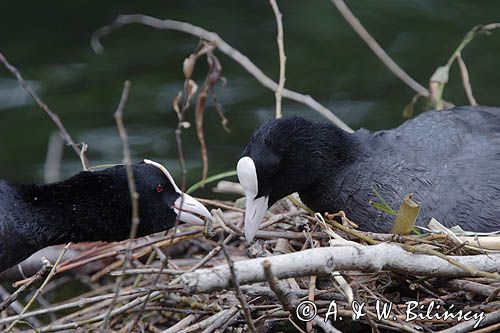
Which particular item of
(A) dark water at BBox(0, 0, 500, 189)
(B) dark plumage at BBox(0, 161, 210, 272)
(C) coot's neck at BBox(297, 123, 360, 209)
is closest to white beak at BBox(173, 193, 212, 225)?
(B) dark plumage at BBox(0, 161, 210, 272)

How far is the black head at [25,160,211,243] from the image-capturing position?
4.97m

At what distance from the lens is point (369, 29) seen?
8.70 m

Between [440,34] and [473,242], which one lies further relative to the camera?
[440,34]

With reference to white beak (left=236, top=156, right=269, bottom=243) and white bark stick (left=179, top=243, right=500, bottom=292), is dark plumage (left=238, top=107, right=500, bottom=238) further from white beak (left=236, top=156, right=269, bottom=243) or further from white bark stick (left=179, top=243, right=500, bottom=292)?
white bark stick (left=179, top=243, right=500, bottom=292)

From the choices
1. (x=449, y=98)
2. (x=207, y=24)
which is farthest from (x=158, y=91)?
(x=449, y=98)

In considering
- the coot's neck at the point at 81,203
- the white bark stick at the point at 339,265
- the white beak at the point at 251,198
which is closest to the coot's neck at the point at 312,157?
the white beak at the point at 251,198

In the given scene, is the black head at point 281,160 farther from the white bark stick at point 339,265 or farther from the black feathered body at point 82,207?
the white bark stick at point 339,265

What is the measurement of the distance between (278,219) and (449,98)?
3.11 metres

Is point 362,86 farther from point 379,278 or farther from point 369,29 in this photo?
point 379,278

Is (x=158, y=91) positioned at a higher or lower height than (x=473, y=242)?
lower

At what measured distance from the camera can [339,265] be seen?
392 cm

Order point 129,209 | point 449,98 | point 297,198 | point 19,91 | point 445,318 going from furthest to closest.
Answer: point 19,91, point 449,98, point 297,198, point 129,209, point 445,318

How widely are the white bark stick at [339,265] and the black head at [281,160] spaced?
928 millimetres

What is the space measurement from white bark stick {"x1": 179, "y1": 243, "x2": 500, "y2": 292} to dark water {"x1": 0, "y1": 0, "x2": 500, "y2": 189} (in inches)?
138
